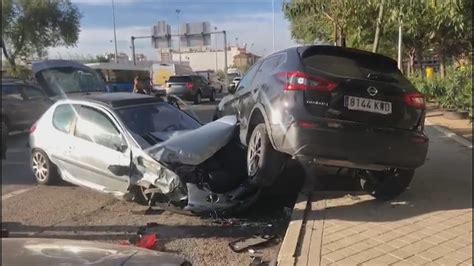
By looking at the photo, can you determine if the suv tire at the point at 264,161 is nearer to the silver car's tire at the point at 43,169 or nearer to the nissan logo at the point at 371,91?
the nissan logo at the point at 371,91

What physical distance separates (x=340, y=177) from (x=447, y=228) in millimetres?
2668

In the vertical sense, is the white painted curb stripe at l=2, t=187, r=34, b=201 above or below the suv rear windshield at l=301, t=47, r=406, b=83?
below

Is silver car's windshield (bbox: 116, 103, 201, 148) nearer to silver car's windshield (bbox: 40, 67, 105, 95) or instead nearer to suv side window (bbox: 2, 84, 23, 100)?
suv side window (bbox: 2, 84, 23, 100)

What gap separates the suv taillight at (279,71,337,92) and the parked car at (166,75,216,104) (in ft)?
85.4

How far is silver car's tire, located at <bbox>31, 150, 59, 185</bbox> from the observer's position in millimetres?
8148

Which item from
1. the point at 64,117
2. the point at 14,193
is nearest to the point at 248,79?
the point at 64,117

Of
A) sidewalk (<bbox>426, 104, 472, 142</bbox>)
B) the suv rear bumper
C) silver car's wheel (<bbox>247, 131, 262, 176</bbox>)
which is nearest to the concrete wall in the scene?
sidewalk (<bbox>426, 104, 472, 142</bbox>)

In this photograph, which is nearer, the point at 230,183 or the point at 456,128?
the point at 230,183

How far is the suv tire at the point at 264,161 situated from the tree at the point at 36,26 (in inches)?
1253

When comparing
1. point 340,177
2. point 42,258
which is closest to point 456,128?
point 340,177

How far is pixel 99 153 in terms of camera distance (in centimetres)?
704

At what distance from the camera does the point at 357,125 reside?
5.79m

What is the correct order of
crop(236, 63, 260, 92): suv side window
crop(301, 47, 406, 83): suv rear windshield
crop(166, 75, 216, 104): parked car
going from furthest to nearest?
crop(166, 75, 216, 104): parked car, crop(236, 63, 260, 92): suv side window, crop(301, 47, 406, 83): suv rear windshield

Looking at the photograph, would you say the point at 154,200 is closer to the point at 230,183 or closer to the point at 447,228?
the point at 230,183
